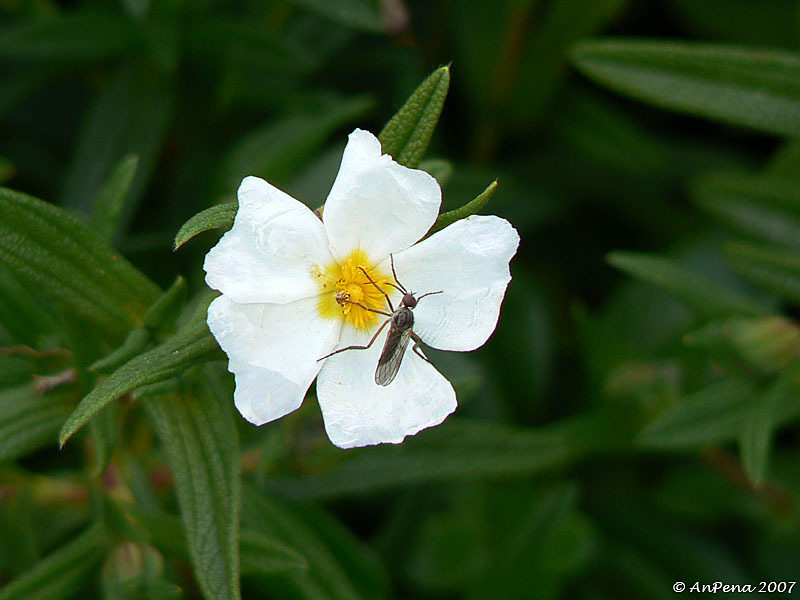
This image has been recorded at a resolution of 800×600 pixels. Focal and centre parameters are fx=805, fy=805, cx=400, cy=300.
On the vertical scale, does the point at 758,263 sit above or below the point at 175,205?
above

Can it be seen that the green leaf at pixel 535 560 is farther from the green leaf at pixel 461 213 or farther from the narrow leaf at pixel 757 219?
the green leaf at pixel 461 213

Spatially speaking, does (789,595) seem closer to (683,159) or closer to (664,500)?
(664,500)

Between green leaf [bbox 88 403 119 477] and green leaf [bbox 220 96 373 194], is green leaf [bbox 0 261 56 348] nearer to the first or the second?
green leaf [bbox 88 403 119 477]

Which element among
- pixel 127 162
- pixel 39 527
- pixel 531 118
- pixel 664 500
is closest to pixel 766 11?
pixel 531 118

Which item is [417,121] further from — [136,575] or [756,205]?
[756,205]

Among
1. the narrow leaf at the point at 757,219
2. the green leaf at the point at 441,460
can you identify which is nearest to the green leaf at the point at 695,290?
the narrow leaf at the point at 757,219

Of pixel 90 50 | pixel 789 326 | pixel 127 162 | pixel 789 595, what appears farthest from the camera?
pixel 789 595
